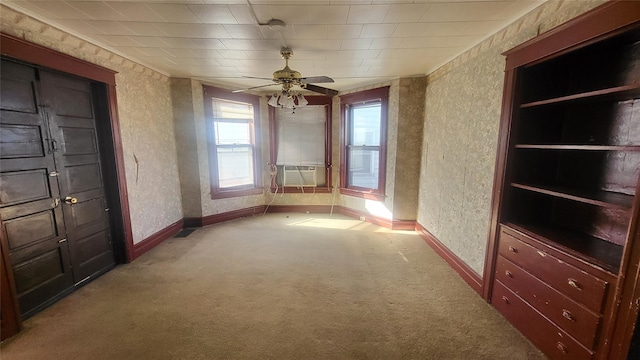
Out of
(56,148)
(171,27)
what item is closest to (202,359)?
(56,148)

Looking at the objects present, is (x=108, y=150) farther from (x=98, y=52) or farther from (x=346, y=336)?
(x=346, y=336)

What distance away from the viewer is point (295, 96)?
328 centimetres

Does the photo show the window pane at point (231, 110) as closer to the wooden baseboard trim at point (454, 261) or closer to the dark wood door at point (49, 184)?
the dark wood door at point (49, 184)

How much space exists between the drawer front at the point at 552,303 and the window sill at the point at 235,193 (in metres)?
3.88

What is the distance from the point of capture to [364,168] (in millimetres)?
4555

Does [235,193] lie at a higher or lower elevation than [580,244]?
lower

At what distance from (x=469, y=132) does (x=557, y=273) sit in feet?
4.77

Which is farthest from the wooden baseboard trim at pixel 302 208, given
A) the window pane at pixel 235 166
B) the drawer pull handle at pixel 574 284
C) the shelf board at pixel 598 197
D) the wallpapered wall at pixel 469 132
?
the drawer pull handle at pixel 574 284

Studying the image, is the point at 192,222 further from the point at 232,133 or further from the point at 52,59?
the point at 52,59

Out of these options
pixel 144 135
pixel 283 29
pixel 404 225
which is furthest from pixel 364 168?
pixel 144 135

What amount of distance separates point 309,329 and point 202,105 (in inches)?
142

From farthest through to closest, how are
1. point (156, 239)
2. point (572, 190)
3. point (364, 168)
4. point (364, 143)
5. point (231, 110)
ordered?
point (364, 168) → point (364, 143) → point (231, 110) → point (156, 239) → point (572, 190)

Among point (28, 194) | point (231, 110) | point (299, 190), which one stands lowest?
point (299, 190)

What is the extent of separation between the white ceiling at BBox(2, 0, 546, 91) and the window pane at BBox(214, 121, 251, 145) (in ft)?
3.94
